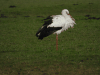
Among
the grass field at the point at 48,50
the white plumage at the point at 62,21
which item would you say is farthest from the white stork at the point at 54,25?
the grass field at the point at 48,50

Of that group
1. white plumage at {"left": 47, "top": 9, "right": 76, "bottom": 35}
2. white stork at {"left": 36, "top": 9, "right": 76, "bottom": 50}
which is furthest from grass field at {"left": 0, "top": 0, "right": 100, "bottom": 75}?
A: white plumage at {"left": 47, "top": 9, "right": 76, "bottom": 35}

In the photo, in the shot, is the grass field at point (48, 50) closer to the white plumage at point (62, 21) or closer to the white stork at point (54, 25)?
the white stork at point (54, 25)

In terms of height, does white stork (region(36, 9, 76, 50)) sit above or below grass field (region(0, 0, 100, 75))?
above

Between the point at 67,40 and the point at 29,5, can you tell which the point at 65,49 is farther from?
the point at 29,5

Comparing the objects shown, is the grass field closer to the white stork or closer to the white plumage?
the white stork

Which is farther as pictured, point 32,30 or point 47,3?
point 47,3

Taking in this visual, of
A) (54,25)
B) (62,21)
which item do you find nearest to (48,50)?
(54,25)

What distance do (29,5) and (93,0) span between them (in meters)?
4.72

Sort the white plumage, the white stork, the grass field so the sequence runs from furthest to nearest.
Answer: the white plumage
the white stork
the grass field

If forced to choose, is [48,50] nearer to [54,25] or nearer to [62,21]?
[54,25]

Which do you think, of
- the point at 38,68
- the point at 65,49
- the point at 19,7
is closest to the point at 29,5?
Result: the point at 19,7

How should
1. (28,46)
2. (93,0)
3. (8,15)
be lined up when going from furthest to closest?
(93,0) → (8,15) → (28,46)

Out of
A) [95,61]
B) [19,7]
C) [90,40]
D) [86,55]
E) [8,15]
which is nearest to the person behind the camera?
[95,61]

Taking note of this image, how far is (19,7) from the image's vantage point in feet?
34.3
